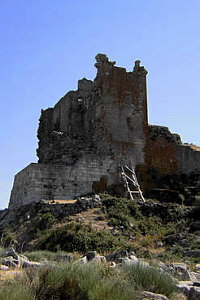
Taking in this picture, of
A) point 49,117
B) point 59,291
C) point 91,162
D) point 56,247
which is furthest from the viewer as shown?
point 49,117

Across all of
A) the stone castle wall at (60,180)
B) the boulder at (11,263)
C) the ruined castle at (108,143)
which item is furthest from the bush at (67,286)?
the ruined castle at (108,143)

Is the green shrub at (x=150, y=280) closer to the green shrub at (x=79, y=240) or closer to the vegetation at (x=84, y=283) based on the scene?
the vegetation at (x=84, y=283)

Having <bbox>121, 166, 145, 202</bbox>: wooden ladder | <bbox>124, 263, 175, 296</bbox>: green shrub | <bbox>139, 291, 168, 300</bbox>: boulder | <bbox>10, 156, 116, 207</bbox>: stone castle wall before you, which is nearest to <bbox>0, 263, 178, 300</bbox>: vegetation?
<bbox>124, 263, 175, 296</bbox>: green shrub

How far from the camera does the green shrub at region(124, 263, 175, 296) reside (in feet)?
22.1

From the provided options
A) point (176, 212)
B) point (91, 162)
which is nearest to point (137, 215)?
point (176, 212)

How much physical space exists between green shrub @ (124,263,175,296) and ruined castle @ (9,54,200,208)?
12.0 m

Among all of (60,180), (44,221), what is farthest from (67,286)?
(60,180)

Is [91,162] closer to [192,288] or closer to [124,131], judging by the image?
[124,131]

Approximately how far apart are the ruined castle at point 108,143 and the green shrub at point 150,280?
39.2 feet

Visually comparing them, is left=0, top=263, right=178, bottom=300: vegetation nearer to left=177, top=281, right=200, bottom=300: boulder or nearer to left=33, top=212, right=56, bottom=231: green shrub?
left=177, top=281, right=200, bottom=300: boulder

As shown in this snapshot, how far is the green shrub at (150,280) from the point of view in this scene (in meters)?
6.73

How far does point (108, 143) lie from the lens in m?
21.5

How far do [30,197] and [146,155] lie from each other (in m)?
6.92

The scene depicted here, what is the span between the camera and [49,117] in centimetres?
2658
